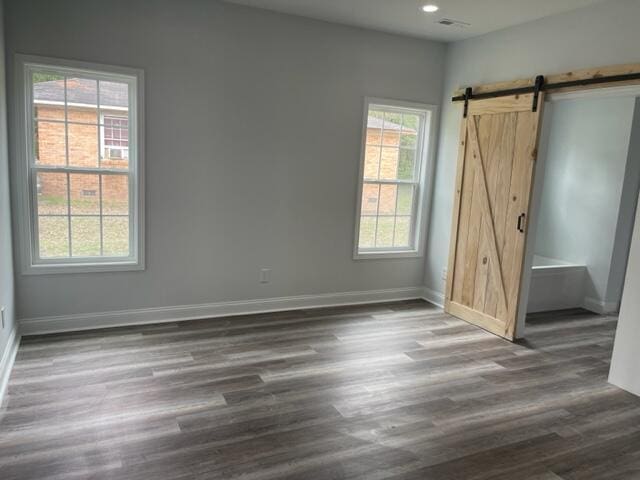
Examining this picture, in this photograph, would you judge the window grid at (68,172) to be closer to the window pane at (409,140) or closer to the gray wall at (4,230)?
the gray wall at (4,230)

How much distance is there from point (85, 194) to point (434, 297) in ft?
12.1

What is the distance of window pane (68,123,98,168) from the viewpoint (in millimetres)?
3857

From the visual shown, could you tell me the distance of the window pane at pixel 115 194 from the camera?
159 inches

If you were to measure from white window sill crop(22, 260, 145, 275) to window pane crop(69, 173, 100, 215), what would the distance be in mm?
435

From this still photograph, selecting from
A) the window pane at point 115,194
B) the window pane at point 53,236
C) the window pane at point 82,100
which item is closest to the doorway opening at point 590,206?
the window pane at point 115,194

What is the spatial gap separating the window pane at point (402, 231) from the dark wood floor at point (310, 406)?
1.30 m

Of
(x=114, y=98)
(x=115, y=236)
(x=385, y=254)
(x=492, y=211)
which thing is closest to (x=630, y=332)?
(x=492, y=211)

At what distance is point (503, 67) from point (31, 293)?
4.55 m

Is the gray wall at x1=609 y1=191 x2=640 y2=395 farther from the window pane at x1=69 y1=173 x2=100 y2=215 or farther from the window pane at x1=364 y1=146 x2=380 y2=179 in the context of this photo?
the window pane at x1=69 y1=173 x2=100 y2=215

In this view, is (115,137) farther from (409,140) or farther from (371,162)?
(409,140)

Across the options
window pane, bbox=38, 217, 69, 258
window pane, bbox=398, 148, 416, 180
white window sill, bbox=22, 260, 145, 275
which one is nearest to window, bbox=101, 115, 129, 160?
window pane, bbox=38, 217, 69, 258

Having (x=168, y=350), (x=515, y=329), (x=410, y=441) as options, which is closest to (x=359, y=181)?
(x=515, y=329)

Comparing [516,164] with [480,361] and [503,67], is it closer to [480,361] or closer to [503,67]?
[503,67]

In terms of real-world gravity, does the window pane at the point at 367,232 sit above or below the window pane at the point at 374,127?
below
